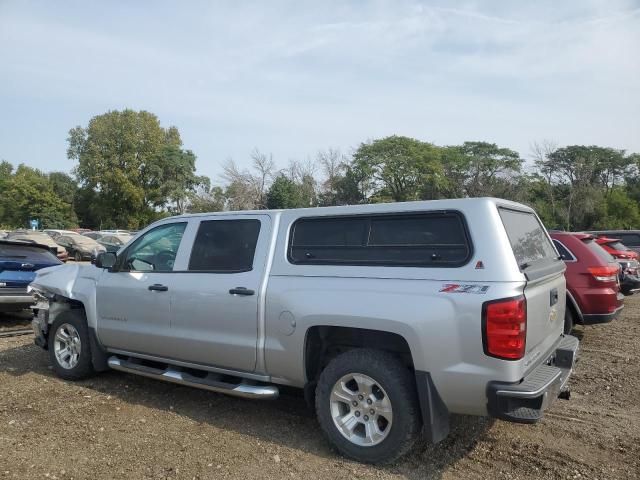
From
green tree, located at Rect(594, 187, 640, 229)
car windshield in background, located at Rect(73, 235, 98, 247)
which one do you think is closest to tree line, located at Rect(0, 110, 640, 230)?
green tree, located at Rect(594, 187, 640, 229)

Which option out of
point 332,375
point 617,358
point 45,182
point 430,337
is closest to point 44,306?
point 332,375

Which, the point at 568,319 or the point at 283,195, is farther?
the point at 283,195

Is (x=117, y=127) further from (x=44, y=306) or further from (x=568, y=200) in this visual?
(x=44, y=306)

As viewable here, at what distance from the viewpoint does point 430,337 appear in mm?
3492

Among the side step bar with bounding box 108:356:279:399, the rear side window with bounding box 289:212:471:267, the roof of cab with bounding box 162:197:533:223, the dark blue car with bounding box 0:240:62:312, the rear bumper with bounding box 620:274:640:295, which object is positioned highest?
the roof of cab with bounding box 162:197:533:223

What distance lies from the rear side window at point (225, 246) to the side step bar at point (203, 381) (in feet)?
3.11

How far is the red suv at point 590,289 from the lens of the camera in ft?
23.4

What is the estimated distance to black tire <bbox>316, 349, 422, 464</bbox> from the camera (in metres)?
3.62

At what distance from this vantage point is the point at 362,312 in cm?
374

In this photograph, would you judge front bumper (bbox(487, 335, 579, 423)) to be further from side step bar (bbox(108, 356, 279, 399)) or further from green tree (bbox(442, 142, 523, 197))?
green tree (bbox(442, 142, 523, 197))

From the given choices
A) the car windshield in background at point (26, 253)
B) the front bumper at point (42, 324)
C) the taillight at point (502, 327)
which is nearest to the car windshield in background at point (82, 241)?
the car windshield in background at point (26, 253)

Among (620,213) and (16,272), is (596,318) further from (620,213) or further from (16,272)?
(620,213)

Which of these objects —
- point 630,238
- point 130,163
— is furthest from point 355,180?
point 630,238

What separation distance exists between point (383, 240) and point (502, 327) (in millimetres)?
1071
